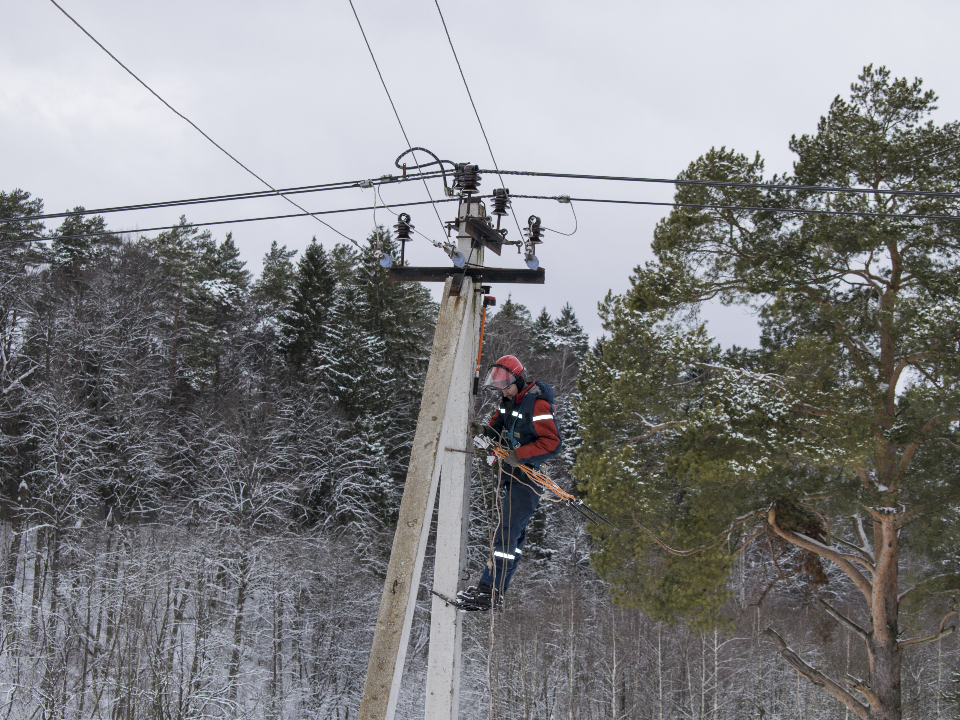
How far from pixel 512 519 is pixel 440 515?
3.53 feet

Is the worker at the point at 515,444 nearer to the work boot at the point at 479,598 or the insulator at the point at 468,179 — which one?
the work boot at the point at 479,598

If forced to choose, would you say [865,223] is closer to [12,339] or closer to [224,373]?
[224,373]

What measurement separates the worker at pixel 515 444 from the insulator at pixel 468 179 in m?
1.31

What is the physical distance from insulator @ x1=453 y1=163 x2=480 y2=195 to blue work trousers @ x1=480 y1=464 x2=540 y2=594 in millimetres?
2113

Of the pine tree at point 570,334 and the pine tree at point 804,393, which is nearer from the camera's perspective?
the pine tree at point 804,393

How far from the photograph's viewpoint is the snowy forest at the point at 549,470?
10773mm

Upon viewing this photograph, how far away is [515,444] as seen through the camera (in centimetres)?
574

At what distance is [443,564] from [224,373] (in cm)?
2547

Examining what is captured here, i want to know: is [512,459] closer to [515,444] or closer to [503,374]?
[515,444]

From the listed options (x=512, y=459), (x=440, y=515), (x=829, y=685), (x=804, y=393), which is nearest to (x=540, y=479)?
(x=512, y=459)

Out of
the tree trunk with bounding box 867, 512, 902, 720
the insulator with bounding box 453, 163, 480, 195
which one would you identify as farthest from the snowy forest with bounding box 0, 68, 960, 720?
the insulator with bounding box 453, 163, 480, 195

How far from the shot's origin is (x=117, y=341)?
83.4 ft

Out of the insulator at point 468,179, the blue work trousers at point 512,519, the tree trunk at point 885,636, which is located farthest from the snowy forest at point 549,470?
the insulator at point 468,179

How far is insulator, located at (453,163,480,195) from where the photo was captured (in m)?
5.39
